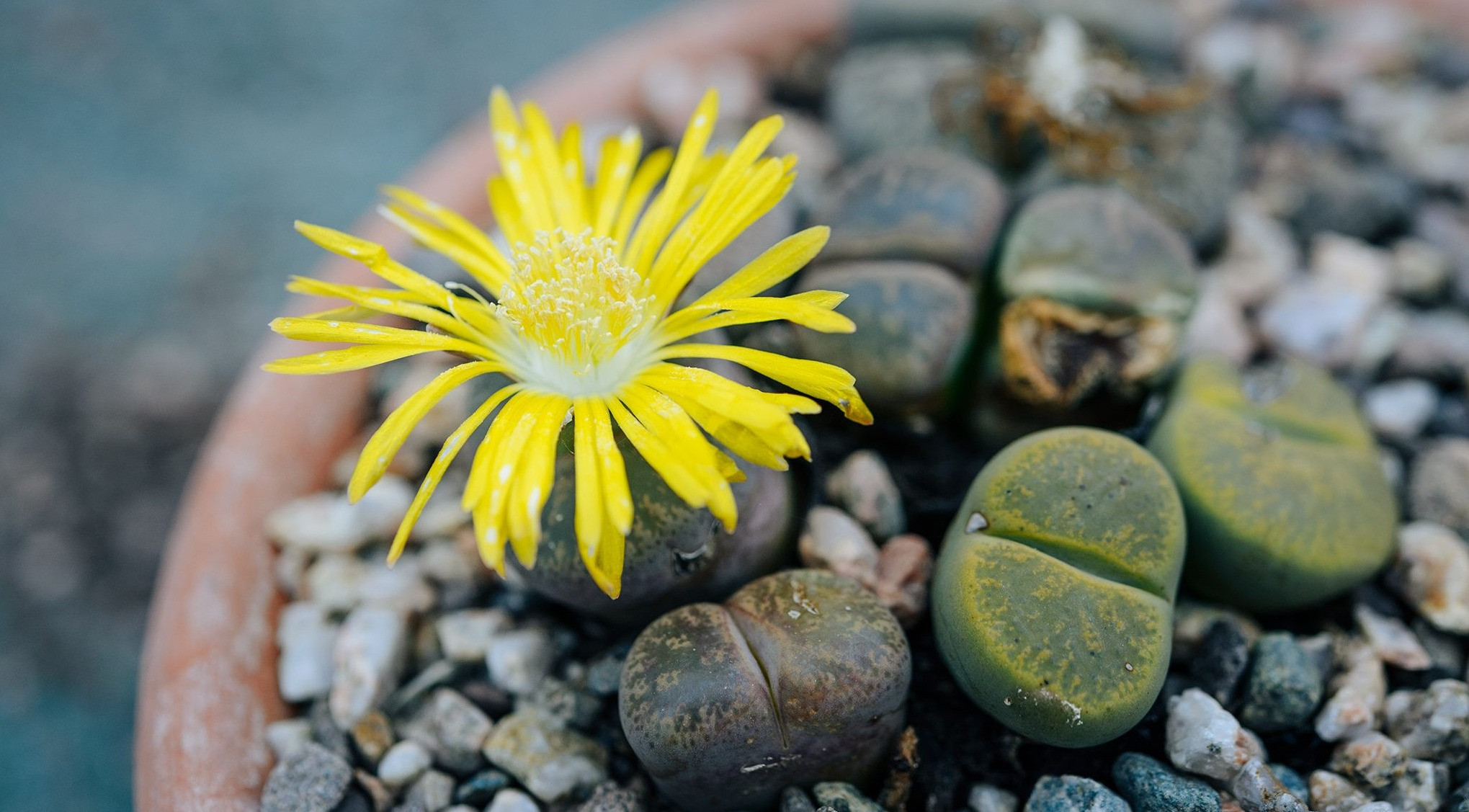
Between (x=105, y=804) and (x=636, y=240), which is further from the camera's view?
(x=105, y=804)

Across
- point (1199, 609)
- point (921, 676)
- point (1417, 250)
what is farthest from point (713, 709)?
point (1417, 250)

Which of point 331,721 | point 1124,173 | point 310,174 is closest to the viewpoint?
point 331,721

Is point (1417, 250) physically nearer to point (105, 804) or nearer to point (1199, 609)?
point (1199, 609)

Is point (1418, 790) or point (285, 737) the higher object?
point (285, 737)

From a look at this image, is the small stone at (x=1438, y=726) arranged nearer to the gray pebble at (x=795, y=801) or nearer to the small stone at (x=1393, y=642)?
the small stone at (x=1393, y=642)

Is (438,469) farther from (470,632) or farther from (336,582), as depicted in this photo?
(336,582)

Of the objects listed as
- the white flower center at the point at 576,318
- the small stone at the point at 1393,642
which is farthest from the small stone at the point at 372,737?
the small stone at the point at 1393,642

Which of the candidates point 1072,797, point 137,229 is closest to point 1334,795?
point 1072,797
